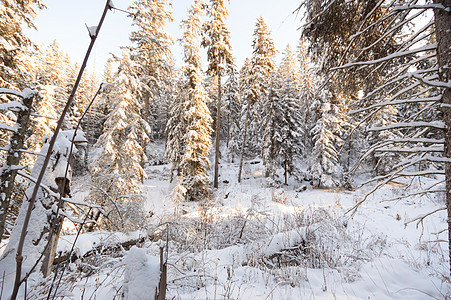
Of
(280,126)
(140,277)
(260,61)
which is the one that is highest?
(260,61)

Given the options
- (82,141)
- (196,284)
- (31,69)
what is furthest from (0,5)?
(196,284)

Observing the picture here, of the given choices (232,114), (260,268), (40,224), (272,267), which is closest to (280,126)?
(232,114)

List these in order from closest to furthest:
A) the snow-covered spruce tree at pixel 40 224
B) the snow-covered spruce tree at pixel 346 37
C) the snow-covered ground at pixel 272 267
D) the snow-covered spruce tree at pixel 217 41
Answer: the snow-covered spruce tree at pixel 40 224, the snow-covered ground at pixel 272 267, the snow-covered spruce tree at pixel 346 37, the snow-covered spruce tree at pixel 217 41

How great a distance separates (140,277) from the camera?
44.8 inches

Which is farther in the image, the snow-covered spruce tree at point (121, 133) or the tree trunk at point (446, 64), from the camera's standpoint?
the snow-covered spruce tree at point (121, 133)

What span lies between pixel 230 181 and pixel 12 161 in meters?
21.6

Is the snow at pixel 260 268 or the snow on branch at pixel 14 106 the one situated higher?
the snow on branch at pixel 14 106

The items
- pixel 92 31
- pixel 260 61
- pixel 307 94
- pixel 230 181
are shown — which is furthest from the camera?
pixel 307 94

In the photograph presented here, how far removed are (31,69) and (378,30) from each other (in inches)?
478

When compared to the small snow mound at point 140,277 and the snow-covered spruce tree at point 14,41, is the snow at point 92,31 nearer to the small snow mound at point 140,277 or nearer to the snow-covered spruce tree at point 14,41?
the small snow mound at point 140,277

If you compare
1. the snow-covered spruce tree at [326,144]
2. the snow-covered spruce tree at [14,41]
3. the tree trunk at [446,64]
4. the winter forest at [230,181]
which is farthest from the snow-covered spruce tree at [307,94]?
the snow-covered spruce tree at [14,41]

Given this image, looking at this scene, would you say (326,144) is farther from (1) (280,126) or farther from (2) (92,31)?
(2) (92,31)

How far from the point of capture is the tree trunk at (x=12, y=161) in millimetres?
1323

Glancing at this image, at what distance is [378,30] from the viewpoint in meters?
3.35
